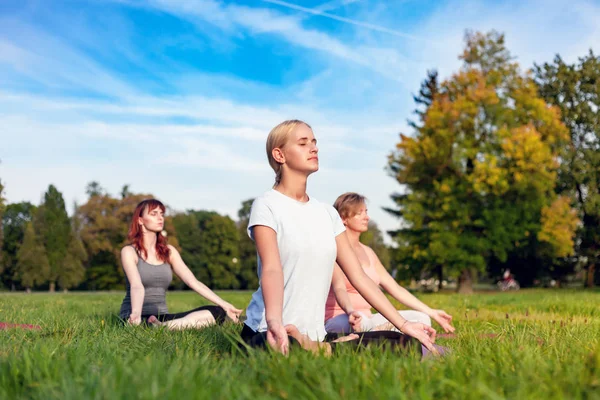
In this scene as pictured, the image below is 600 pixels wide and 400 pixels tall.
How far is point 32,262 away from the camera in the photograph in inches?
2130

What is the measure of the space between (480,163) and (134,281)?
23.4 m

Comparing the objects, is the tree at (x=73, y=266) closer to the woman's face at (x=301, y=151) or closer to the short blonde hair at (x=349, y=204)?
the short blonde hair at (x=349, y=204)

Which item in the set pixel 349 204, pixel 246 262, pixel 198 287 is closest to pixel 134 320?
pixel 198 287

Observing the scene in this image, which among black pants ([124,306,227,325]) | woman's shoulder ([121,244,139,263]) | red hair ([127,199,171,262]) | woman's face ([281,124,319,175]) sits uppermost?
woman's face ([281,124,319,175])

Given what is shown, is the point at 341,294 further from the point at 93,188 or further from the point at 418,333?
the point at 93,188

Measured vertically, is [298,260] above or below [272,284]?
above

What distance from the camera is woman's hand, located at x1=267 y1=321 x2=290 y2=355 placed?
3274 millimetres

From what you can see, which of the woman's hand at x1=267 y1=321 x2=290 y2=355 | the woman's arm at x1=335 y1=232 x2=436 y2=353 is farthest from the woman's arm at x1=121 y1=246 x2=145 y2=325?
the woman's hand at x1=267 y1=321 x2=290 y2=355

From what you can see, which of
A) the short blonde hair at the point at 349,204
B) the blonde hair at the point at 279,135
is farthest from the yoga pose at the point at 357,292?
the blonde hair at the point at 279,135

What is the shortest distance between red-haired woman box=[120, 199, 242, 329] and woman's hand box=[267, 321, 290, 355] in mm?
3893

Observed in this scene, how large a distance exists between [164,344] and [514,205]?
2831 cm

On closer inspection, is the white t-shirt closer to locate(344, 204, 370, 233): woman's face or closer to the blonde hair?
the blonde hair

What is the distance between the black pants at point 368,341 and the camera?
356 centimetres

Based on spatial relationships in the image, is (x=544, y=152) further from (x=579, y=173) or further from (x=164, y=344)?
(x=164, y=344)
